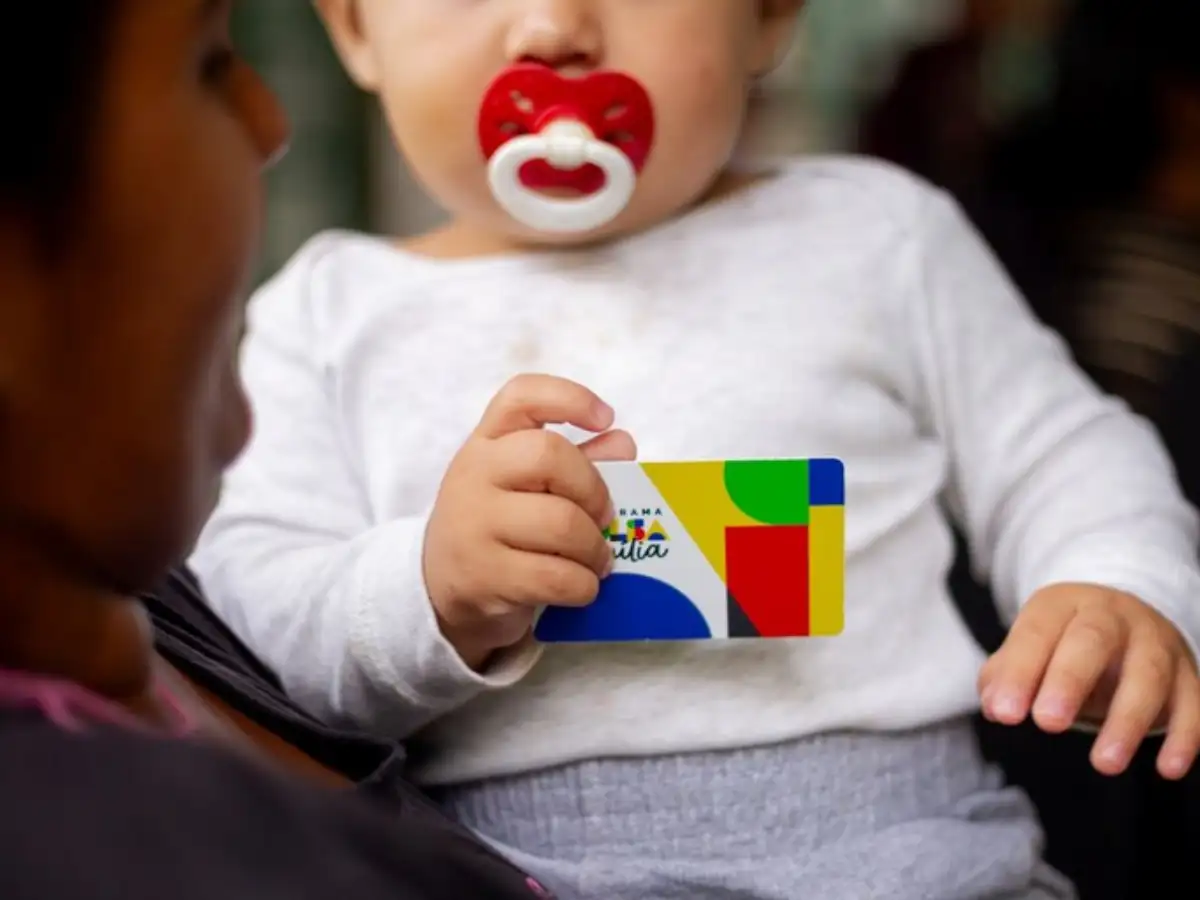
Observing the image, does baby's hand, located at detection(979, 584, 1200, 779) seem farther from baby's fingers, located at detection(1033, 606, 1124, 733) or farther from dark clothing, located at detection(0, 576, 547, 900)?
dark clothing, located at detection(0, 576, 547, 900)

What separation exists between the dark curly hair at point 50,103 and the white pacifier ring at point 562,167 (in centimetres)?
20

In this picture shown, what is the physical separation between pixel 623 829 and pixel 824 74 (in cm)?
102

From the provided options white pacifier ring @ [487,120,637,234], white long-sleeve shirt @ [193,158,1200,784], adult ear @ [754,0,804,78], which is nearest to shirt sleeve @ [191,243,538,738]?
white long-sleeve shirt @ [193,158,1200,784]

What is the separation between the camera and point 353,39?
1.95ft

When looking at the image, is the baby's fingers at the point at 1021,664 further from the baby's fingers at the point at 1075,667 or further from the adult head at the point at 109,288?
the adult head at the point at 109,288

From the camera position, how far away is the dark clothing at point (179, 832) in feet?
0.89

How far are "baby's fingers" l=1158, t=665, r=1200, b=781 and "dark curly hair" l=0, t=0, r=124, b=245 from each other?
40 cm

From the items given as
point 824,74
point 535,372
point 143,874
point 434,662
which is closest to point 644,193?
point 535,372

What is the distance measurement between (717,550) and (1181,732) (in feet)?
0.62

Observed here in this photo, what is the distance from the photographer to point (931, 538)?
595 millimetres

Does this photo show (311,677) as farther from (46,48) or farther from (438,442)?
(46,48)

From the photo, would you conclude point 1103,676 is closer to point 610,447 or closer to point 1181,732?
point 1181,732

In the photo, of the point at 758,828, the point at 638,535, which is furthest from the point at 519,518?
the point at 758,828

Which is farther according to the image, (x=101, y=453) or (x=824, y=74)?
(x=824, y=74)
